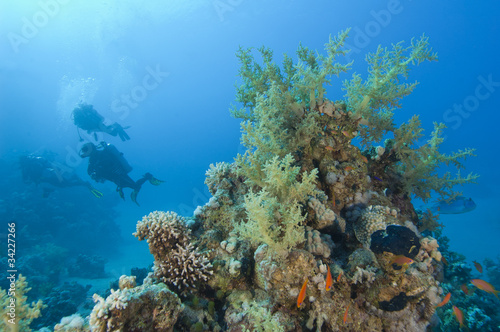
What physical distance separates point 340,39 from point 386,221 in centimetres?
402

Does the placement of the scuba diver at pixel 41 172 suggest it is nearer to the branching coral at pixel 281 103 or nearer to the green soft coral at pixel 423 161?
the branching coral at pixel 281 103

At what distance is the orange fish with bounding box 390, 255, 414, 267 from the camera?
3.11 m

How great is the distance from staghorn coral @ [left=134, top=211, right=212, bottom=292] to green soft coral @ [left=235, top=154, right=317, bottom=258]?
101 centimetres

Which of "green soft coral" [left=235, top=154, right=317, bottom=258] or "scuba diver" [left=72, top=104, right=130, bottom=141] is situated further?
"scuba diver" [left=72, top=104, right=130, bottom=141]

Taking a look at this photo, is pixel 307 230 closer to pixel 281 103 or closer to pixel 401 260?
pixel 401 260

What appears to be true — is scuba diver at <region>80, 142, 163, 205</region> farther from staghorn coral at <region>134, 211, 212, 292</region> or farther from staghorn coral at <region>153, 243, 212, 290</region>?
staghorn coral at <region>153, 243, 212, 290</region>

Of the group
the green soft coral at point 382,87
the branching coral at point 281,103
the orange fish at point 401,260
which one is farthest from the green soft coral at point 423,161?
the orange fish at point 401,260

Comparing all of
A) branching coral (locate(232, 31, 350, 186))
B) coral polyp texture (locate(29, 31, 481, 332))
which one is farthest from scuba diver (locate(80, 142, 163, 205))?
branching coral (locate(232, 31, 350, 186))

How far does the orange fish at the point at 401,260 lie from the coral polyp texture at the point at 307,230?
2cm

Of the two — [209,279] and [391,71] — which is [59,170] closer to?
[209,279]

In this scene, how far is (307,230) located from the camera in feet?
Result: 12.8

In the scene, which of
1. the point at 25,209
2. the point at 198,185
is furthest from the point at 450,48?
the point at 25,209

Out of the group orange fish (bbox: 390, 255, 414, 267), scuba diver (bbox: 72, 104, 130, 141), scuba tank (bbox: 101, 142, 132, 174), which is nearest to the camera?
orange fish (bbox: 390, 255, 414, 267)

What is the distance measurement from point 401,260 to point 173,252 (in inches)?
145
